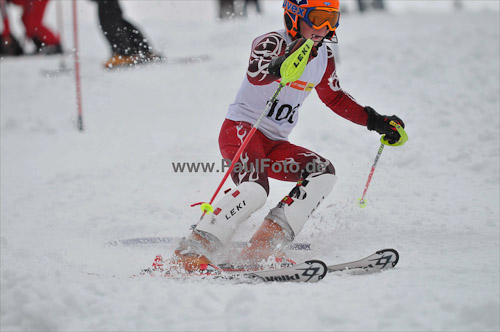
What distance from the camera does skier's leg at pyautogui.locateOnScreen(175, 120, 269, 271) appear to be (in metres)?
2.79

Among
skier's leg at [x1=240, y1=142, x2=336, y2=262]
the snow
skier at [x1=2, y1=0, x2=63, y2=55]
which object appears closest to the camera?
the snow

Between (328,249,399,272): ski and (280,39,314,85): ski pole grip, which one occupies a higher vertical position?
(280,39,314,85): ski pole grip

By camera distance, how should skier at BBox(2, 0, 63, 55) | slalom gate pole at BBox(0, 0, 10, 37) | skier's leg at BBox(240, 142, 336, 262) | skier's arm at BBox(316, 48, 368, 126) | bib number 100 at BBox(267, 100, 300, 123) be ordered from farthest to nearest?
slalom gate pole at BBox(0, 0, 10, 37), skier at BBox(2, 0, 63, 55), skier's arm at BBox(316, 48, 368, 126), bib number 100 at BBox(267, 100, 300, 123), skier's leg at BBox(240, 142, 336, 262)

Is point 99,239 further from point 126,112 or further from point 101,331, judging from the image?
point 126,112

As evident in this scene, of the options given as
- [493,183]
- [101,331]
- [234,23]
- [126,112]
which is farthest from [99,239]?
[234,23]

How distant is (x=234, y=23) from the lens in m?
11.6

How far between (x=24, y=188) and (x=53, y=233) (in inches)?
43.3

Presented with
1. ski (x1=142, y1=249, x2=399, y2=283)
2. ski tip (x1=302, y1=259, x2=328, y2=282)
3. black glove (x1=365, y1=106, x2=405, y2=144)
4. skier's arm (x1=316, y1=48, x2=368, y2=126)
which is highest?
skier's arm (x1=316, y1=48, x2=368, y2=126)

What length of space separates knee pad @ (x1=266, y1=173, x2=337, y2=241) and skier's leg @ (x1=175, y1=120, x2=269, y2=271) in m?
0.13

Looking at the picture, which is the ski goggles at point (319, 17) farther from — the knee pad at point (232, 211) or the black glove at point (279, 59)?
the knee pad at point (232, 211)

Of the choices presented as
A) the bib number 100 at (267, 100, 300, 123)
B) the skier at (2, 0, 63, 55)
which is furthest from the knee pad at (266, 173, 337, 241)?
the skier at (2, 0, 63, 55)

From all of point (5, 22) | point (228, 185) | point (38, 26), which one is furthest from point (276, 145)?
point (5, 22)

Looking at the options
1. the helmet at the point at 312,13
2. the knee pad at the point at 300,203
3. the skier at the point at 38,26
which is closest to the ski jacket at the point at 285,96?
the helmet at the point at 312,13

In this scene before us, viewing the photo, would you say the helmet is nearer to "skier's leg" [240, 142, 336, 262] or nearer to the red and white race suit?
the red and white race suit
